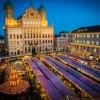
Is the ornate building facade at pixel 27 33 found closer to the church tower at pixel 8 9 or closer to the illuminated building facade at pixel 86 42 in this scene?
the church tower at pixel 8 9

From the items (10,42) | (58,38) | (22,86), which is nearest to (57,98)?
(22,86)

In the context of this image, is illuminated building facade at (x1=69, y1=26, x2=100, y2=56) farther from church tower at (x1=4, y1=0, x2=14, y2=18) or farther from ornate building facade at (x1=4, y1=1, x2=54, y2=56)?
church tower at (x1=4, y1=0, x2=14, y2=18)

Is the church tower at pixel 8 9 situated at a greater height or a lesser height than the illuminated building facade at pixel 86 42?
greater

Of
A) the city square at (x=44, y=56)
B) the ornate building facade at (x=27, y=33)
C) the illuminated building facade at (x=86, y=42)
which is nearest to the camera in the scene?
the city square at (x=44, y=56)

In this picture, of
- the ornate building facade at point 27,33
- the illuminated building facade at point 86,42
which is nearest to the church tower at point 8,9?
the ornate building facade at point 27,33

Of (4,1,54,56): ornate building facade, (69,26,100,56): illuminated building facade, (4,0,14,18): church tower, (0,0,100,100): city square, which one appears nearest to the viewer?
(0,0,100,100): city square

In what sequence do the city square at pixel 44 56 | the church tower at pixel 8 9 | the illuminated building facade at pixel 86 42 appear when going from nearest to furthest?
the city square at pixel 44 56, the illuminated building facade at pixel 86 42, the church tower at pixel 8 9

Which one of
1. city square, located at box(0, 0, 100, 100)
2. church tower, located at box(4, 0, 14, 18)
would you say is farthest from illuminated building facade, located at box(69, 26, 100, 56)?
church tower, located at box(4, 0, 14, 18)

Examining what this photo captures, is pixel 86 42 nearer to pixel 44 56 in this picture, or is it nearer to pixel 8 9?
pixel 44 56
